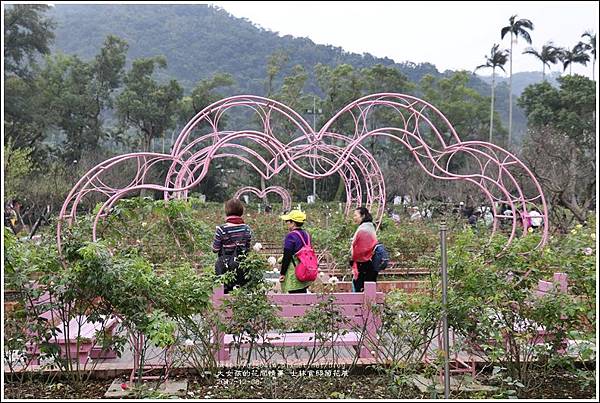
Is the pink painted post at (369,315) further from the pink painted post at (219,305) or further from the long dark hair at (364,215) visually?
the long dark hair at (364,215)

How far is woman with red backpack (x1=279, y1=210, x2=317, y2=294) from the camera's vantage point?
19.8ft

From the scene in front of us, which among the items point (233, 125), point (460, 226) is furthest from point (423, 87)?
point (460, 226)

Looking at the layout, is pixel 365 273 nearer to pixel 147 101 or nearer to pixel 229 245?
pixel 229 245

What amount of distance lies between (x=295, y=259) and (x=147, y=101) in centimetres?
3694

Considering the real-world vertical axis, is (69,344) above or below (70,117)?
below

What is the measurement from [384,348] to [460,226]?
11.4 metres

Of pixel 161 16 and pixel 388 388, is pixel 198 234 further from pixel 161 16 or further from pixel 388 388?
pixel 161 16

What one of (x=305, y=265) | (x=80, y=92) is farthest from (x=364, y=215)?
(x=80, y=92)

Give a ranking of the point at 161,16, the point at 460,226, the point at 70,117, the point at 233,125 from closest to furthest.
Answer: the point at 460,226 < the point at 70,117 < the point at 233,125 < the point at 161,16

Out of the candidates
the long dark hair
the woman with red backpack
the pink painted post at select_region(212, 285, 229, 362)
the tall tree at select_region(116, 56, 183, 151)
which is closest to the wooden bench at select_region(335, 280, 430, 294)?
the long dark hair

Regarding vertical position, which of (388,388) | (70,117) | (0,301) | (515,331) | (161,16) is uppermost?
(161,16)

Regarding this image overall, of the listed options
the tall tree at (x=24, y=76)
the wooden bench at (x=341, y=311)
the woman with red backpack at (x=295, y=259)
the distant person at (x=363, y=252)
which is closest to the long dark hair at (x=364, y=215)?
the distant person at (x=363, y=252)

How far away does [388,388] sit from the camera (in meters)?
4.54

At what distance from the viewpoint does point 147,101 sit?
41000 millimetres
